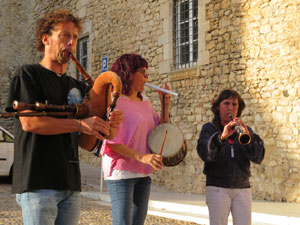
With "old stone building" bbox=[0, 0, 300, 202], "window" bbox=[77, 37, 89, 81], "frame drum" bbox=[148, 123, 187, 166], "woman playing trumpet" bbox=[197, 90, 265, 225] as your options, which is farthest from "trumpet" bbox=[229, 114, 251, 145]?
"window" bbox=[77, 37, 89, 81]

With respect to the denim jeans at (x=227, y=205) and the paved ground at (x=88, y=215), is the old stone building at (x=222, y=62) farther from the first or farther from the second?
the denim jeans at (x=227, y=205)

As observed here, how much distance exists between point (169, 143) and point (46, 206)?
1257 millimetres

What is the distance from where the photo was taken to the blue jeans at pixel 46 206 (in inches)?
90.7

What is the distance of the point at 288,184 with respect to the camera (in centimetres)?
840

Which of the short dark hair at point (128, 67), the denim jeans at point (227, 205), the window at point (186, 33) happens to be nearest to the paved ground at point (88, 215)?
the denim jeans at point (227, 205)

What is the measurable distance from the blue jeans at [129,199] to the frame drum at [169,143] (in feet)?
0.64

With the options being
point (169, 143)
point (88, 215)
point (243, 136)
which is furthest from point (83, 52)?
point (243, 136)

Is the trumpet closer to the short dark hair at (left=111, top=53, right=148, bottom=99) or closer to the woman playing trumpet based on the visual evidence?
the woman playing trumpet

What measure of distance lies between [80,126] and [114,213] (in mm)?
1028

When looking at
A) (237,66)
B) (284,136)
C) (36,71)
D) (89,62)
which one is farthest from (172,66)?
(36,71)

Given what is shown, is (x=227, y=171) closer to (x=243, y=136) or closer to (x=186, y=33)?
(x=243, y=136)

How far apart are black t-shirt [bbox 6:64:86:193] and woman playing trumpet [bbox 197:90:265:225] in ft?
4.66

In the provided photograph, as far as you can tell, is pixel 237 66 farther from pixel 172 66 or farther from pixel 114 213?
pixel 114 213

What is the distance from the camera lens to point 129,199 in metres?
3.14
